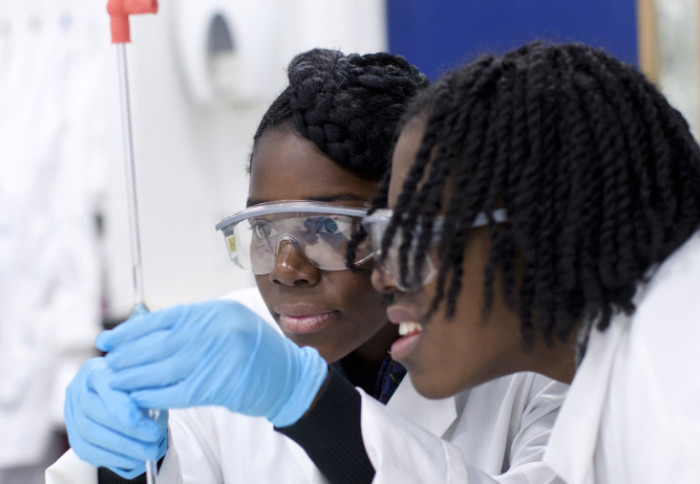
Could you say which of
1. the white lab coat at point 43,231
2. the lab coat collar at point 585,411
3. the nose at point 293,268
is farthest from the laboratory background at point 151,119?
the lab coat collar at point 585,411

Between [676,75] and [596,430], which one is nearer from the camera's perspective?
[596,430]

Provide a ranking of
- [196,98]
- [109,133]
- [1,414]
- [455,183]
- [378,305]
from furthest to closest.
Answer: [196,98] → [109,133] → [1,414] → [378,305] → [455,183]

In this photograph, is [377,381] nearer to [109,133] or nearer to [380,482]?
[380,482]

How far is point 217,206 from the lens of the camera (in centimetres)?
275

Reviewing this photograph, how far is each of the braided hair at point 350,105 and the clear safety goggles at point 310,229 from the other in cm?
7

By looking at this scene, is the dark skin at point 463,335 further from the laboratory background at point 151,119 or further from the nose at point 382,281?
the laboratory background at point 151,119

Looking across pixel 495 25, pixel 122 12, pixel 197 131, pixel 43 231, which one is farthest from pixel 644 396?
pixel 197 131

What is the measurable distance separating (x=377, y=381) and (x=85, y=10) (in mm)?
1433

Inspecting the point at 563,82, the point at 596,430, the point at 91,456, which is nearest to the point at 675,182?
the point at 563,82

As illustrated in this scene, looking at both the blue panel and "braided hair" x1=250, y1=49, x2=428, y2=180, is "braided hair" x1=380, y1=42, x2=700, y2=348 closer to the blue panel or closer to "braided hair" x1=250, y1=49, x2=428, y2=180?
"braided hair" x1=250, y1=49, x2=428, y2=180

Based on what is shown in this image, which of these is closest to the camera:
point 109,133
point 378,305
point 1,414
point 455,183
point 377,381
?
point 455,183

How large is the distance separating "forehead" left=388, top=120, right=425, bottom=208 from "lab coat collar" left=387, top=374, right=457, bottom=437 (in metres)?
0.41

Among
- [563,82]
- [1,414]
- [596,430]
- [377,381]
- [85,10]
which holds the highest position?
[85,10]

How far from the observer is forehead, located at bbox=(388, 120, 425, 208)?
0.89m
